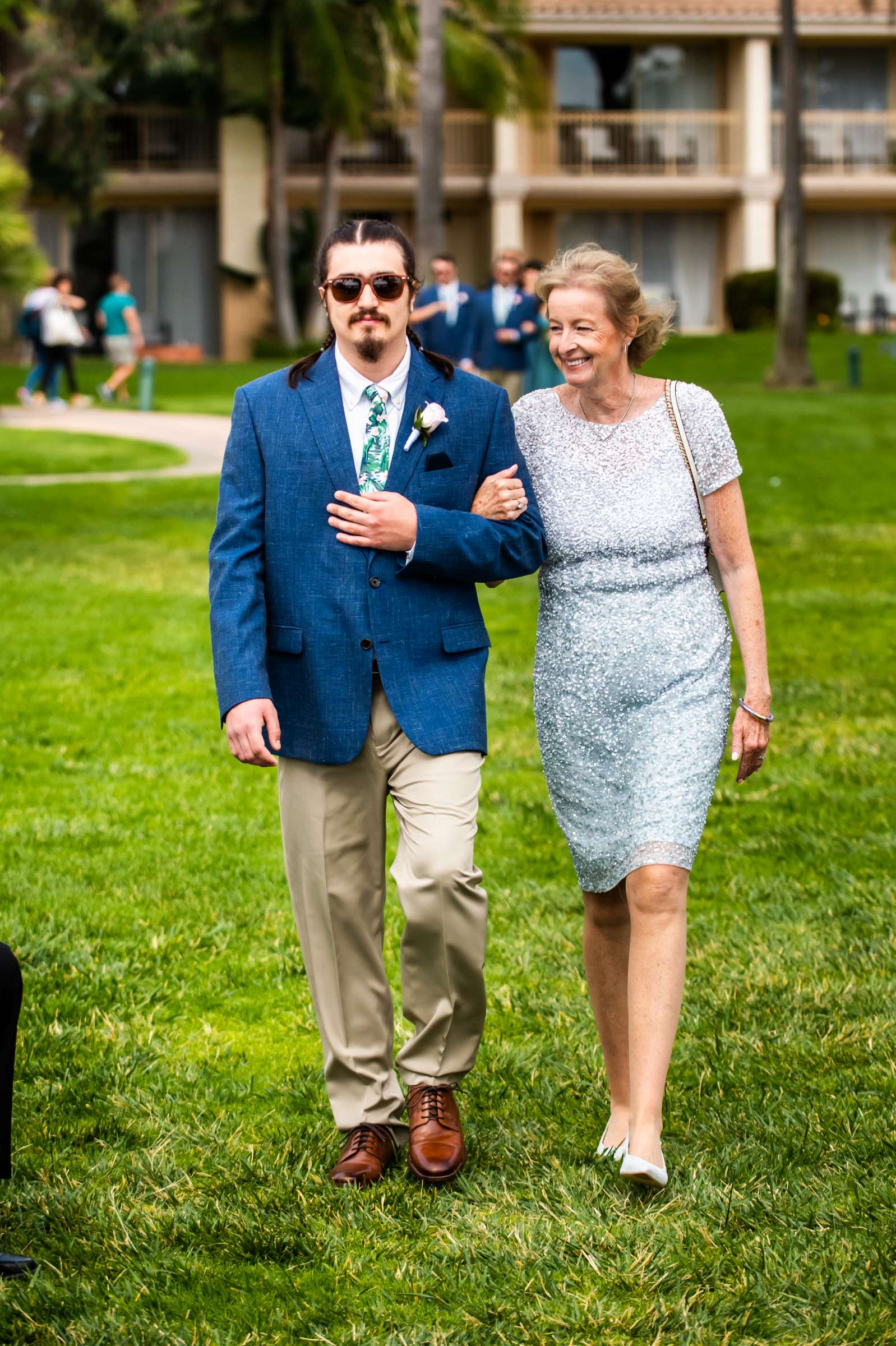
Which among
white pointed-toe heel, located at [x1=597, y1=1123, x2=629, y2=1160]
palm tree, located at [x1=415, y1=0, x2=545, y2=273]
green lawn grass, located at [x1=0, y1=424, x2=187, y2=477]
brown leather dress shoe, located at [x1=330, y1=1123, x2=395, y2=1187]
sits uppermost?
palm tree, located at [x1=415, y1=0, x2=545, y2=273]

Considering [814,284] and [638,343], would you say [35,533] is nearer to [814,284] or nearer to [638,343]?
[638,343]

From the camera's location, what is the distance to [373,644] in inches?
167

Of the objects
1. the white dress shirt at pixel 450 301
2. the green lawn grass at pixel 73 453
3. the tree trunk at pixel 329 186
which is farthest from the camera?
the tree trunk at pixel 329 186

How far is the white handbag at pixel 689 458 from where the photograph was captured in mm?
4320

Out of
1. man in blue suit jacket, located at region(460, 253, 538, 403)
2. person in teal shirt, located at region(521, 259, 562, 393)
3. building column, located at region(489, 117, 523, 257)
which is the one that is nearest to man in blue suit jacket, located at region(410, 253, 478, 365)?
man in blue suit jacket, located at region(460, 253, 538, 403)

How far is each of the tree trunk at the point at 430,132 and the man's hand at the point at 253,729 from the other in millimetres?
22473

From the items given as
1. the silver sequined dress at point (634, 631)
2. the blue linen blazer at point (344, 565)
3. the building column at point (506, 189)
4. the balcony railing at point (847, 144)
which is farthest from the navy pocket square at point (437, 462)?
the balcony railing at point (847, 144)

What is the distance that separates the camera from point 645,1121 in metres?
4.03

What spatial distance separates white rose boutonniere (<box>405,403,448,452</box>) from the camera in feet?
13.7

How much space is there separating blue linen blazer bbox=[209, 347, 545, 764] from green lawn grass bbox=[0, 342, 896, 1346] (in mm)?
1036

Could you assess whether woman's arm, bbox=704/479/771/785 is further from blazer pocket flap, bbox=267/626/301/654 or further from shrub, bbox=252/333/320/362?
shrub, bbox=252/333/320/362

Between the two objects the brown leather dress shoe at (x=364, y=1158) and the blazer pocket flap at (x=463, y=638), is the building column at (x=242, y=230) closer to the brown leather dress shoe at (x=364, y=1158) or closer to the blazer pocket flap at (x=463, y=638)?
the blazer pocket flap at (x=463, y=638)

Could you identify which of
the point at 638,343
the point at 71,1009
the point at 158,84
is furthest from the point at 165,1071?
the point at 158,84

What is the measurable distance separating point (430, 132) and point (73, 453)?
8.86 m
